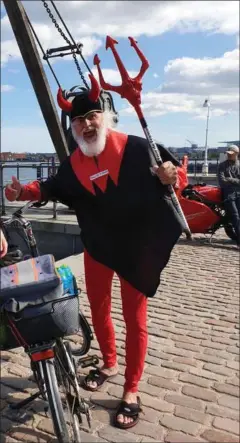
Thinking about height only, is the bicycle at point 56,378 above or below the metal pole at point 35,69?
below

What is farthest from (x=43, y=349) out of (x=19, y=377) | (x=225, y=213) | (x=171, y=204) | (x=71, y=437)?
(x=225, y=213)

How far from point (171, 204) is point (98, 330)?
115 cm

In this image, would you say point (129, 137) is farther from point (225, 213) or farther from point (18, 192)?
point (225, 213)

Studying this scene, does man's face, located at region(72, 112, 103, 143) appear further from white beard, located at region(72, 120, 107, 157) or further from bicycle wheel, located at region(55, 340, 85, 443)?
bicycle wheel, located at region(55, 340, 85, 443)

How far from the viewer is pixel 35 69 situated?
297 inches

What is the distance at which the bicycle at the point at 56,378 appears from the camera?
2318 mm

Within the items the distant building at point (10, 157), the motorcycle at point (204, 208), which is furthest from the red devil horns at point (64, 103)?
the distant building at point (10, 157)

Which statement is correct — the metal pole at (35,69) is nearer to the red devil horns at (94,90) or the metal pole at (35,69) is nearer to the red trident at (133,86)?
the red trident at (133,86)

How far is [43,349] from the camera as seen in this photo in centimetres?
238

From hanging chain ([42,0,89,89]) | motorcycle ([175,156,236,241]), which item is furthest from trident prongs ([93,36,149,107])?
motorcycle ([175,156,236,241])

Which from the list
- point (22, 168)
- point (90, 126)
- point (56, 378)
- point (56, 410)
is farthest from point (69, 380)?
point (22, 168)

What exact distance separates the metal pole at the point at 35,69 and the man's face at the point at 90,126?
16.4 ft

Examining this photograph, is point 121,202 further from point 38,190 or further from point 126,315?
point 126,315

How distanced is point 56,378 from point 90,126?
1486 millimetres
